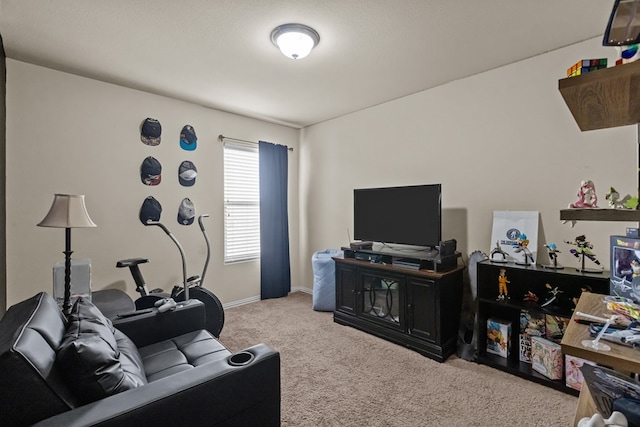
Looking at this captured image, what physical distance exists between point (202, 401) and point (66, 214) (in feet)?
6.16

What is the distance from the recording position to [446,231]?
323 centimetres

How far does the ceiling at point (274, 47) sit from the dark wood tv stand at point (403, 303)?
72.9 inches

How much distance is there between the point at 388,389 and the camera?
2225 mm

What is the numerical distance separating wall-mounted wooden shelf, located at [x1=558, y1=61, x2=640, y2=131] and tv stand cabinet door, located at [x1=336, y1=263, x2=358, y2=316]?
8.50ft

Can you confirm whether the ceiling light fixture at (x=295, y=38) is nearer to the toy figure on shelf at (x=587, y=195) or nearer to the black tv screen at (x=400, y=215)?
the black tv screen at (x=400, y=215)

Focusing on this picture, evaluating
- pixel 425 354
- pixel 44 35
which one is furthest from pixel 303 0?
pixel 425 354

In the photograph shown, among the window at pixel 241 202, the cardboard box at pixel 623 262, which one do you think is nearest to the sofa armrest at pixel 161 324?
the window at pixel 241 202

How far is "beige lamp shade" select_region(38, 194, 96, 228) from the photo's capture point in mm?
2211

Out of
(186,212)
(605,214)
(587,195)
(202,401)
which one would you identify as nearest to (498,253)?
(587,195)

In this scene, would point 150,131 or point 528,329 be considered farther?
point 150,131

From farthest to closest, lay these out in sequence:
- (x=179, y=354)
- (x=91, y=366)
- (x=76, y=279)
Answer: (x=76, y=279), (x=179, y=354), (x=91, y=366)

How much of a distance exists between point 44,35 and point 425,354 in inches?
156

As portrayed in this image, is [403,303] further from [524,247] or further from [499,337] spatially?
[524,247]

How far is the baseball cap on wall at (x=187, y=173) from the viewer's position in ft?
12.0
